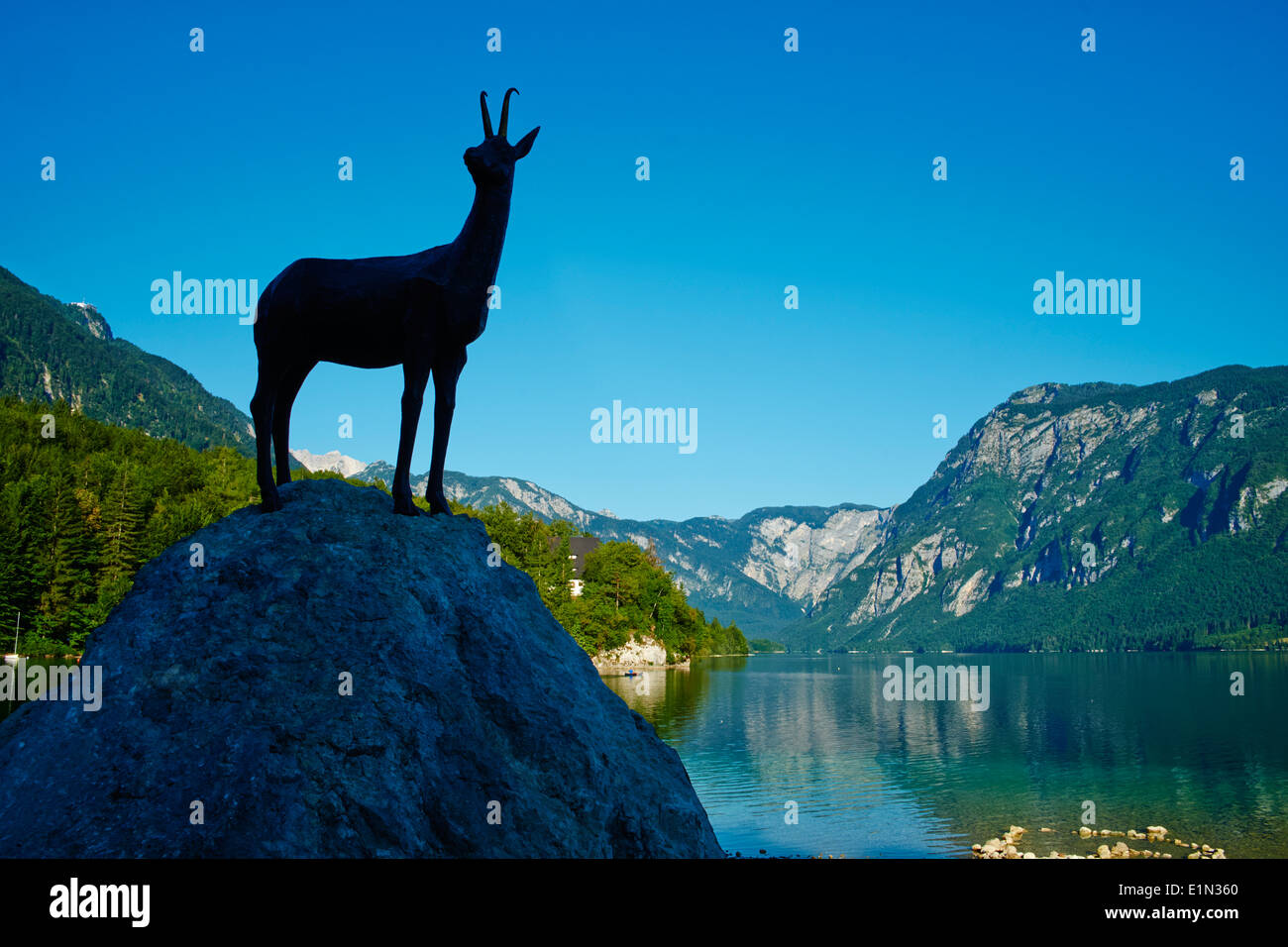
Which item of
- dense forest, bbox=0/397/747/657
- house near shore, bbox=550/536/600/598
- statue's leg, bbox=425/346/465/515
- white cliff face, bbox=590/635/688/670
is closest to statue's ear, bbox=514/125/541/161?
statue's leg, bbox=425/346/465/515

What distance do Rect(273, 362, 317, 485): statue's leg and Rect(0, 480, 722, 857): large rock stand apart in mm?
890

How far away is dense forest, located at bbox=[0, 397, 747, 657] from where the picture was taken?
5600cm

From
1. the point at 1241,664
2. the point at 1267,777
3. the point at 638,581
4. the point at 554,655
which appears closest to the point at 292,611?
the point at 554,655

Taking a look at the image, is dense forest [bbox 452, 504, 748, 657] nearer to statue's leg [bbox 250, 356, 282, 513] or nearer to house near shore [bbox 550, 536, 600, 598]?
house near shore [bbox 550, 536, 600, 598]

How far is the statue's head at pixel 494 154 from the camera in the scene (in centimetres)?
1014

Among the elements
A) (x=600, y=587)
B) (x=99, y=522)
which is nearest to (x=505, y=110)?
(x=99, y=522)

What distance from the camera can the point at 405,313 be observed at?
9.93 m

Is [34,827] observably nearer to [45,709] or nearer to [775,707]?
[45,709]

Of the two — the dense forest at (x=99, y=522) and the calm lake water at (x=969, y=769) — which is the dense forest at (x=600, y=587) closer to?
the dense forest at (x=99, y=522)

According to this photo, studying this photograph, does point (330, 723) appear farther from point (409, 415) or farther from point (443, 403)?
point (443, 403)

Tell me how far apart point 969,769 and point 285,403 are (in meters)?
45.9

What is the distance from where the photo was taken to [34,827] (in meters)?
6.93

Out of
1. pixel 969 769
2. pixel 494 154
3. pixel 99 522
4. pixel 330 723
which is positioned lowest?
pixel 969 769
